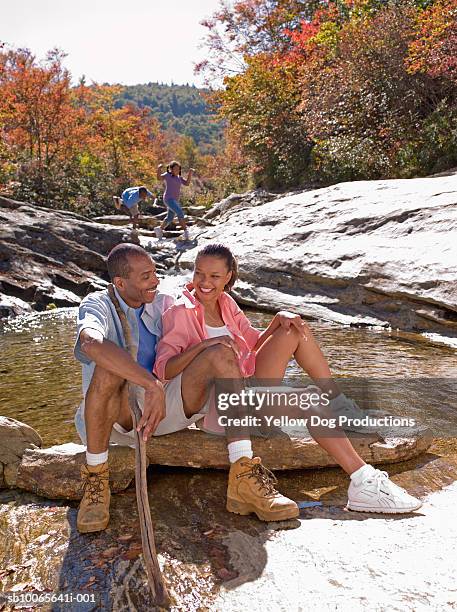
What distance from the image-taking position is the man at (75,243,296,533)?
227cm

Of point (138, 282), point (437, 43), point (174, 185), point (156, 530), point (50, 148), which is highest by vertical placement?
point (437, 43)

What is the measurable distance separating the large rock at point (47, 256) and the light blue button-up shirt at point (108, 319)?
6504 millimetres

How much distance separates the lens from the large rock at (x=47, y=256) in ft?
31.2

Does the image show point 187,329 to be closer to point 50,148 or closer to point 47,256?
point 47,256

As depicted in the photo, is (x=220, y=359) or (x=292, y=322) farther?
(x=292, y=322)

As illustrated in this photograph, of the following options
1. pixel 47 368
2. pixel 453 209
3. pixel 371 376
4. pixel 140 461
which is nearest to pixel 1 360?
pixel 47 368

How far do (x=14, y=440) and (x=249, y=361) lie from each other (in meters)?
1.26

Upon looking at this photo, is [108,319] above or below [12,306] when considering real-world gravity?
above

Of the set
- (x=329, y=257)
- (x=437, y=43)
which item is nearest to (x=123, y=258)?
(x=329, y=257)

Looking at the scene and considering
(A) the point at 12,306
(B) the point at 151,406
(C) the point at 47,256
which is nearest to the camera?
(B) the point at 151,406

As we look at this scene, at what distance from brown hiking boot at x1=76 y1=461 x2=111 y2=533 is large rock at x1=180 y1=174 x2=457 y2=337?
14.9ft

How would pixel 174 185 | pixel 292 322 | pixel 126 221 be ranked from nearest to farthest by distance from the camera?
pixel 292 322 < pixel 174 185 < pixel 126 221

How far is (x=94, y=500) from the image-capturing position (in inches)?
93.3

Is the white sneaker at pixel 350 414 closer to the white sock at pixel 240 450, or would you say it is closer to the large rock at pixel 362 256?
the white sock at pixel 240 450
